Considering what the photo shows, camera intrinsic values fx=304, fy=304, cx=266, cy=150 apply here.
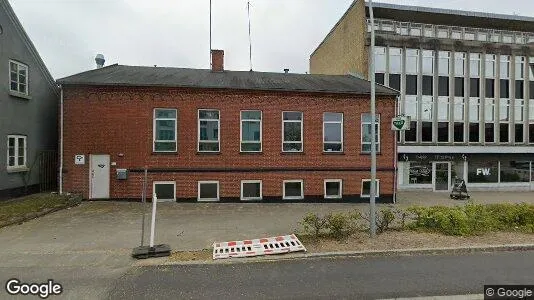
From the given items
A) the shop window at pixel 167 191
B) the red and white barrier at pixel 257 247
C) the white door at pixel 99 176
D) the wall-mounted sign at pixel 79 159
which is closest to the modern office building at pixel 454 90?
the shop window at pixel 167 191

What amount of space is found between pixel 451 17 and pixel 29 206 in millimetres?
30434

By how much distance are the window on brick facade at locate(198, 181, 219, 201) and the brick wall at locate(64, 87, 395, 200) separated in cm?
27

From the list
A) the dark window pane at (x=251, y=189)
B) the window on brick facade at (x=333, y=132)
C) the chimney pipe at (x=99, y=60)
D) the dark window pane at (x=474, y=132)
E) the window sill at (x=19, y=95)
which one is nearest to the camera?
the window sill at (x=19, y=95)

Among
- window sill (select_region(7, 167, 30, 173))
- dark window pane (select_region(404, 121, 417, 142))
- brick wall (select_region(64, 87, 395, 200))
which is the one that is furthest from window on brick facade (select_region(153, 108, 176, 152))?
dark window pane (select_region(404, 121, 417, 142))

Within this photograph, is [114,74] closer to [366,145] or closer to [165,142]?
[165,142]

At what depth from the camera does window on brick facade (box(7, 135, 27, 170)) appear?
42.2ft

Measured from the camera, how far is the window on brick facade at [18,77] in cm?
1314

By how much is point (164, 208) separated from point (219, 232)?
16.4 ft

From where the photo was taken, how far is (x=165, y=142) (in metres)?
14.7

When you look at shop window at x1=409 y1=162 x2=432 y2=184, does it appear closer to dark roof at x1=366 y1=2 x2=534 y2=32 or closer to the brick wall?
the brick wall

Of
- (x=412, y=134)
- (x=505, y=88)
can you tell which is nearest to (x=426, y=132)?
(x=412, y=134)

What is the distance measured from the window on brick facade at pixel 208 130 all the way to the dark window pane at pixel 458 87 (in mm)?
19298

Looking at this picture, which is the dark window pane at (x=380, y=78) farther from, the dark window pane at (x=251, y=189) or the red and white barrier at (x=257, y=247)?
the red and white barrier at (x=257, y=247)

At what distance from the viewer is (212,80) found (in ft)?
52.7
